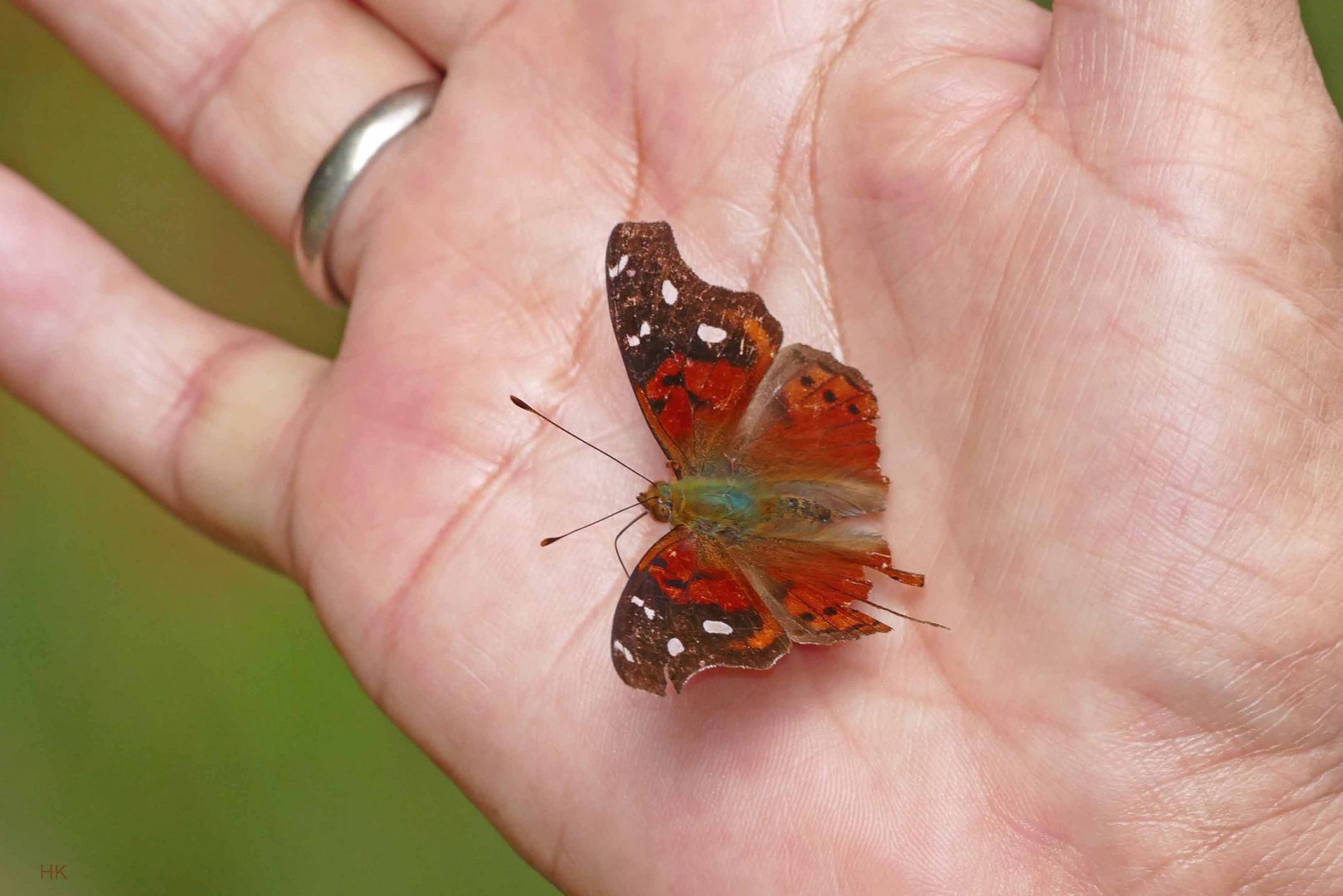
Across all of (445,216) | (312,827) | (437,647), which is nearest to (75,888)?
(312,827)

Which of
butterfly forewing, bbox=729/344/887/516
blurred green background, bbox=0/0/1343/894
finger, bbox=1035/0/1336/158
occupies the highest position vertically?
finger, bbox=1035/0/1336/158

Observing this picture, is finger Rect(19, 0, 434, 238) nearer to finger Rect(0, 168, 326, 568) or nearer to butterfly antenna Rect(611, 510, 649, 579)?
finger Rect(0, 168, 326, 568)

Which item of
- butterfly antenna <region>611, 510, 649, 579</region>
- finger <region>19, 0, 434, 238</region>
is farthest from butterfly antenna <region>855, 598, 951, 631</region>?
finger <region>19, 0, 434, 238</region>

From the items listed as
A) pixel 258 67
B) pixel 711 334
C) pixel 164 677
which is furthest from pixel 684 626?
pixel 164 677

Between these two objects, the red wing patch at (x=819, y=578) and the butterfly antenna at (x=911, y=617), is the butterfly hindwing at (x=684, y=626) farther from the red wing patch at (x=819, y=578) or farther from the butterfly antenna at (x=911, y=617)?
the butterfly antenna at (x=911, y=617)

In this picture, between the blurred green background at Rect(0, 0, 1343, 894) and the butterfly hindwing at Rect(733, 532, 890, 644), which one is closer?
the butterfly hindwing at Rect(733, 532, 890, 644)

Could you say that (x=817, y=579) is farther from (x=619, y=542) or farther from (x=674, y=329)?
(x=674, y=329)

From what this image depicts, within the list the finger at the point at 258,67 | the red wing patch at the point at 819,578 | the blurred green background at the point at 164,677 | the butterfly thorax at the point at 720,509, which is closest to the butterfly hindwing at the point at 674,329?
the butterfly thorax at the point at 720,509
